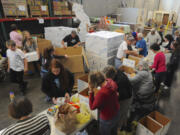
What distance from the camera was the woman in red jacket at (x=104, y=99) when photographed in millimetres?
1537

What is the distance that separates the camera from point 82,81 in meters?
2.49

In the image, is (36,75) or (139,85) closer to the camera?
(139,85)

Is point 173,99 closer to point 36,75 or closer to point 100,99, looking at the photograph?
point 100,99

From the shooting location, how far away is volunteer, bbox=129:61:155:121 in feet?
8.08

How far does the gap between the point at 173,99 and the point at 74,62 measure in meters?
2.80

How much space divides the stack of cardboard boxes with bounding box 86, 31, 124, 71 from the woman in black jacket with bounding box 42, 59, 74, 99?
5.13 ft

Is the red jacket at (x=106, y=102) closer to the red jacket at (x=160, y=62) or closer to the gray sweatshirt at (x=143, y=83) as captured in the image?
the gray sweatshirt at (x=143, y=83)

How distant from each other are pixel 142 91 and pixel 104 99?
1.33 m

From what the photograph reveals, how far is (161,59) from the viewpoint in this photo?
3.00m

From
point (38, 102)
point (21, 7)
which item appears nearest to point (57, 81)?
point (38, 102)

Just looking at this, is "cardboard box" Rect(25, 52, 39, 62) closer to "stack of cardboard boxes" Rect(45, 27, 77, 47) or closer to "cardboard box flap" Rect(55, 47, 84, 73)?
"cardboard box flap" Rect(55, 47, 84, 73)

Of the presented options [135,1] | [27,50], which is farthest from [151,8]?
[27,50]

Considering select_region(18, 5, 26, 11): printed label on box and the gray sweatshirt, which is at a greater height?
select_region(18, 5, 26, 11): printed label on box

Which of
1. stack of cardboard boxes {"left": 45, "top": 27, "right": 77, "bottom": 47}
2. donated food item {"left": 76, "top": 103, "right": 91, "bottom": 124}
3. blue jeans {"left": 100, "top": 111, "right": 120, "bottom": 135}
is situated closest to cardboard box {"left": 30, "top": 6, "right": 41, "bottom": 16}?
stack of cardboard boxes {"left": 45, "top": 27, "right": 77, "bottom": 47}
